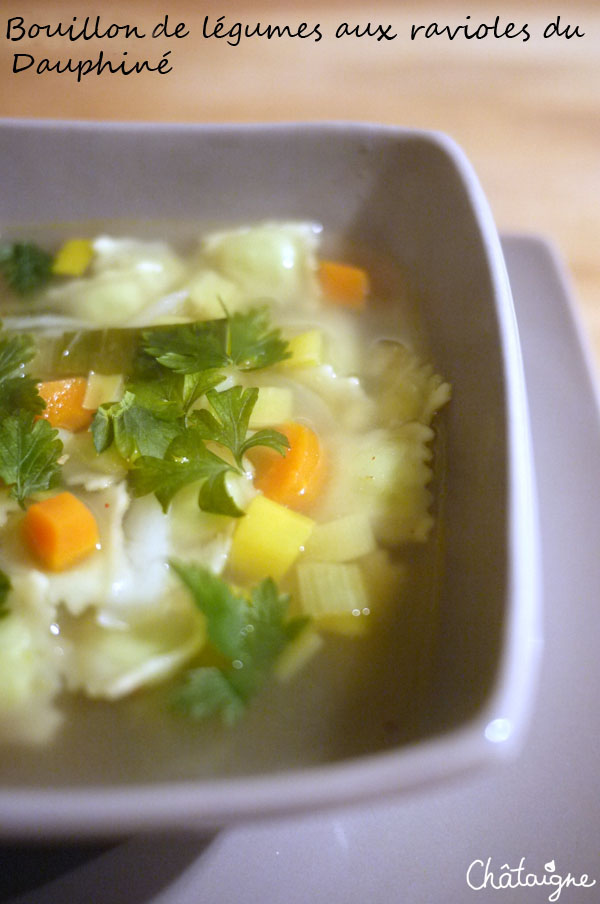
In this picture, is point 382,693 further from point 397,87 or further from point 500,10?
point 500,10

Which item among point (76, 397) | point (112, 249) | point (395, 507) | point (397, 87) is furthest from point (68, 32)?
point (395, 507)

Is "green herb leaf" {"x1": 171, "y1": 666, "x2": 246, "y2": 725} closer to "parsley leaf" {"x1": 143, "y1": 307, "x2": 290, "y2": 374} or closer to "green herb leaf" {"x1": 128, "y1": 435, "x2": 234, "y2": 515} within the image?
"green herb leaf" {"x1": 128, "y1": 435, "x2": 234, "y2": 515}

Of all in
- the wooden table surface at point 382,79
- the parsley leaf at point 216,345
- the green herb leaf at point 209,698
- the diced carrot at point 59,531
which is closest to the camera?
the green herb leaf at point 209,698

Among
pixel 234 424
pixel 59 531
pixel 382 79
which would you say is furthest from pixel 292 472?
pixel 382 79

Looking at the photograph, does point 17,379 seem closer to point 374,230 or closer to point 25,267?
point 25,267

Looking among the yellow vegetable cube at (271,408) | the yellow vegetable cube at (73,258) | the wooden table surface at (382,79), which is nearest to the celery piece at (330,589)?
the yellow vegetable cube at (271,408)

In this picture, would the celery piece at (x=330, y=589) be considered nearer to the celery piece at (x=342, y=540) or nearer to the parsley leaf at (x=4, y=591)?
the celery piece at (x=342, y=540)
